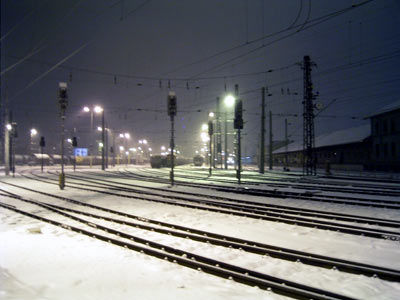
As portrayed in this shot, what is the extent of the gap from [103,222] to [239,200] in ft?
21.8

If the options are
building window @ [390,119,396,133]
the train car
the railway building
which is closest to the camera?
the railway building

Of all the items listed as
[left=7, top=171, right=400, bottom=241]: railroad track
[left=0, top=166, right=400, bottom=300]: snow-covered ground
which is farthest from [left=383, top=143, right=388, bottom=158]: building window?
[left=0, top=166, right=400, bottom=300]: snow-covered ground

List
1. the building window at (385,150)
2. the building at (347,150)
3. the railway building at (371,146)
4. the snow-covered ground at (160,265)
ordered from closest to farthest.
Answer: the snow-covered ground at (160,265), the railway building at (371,146), the building window at (385,150), the building at (347,150)

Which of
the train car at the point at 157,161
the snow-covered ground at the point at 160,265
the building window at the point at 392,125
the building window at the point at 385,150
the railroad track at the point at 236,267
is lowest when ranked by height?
the snow-covered ground at the point at 160,265

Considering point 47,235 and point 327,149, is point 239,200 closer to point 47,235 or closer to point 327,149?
point 47,235

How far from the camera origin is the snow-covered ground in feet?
16.8

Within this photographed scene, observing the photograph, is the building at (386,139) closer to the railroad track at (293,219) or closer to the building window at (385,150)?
the building window at (385,150)

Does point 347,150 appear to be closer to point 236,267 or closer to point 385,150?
point 385,150

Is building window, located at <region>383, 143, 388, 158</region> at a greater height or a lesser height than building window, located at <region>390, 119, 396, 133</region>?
lesser

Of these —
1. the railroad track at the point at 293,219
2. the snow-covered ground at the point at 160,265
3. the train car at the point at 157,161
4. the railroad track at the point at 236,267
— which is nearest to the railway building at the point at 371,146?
the railroad track at the point at 293,219

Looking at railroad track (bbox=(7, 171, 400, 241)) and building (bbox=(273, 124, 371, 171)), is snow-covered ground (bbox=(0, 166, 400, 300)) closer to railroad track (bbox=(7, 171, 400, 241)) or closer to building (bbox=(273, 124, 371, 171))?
railroad track (bbox=(7, 171, 400, 241))

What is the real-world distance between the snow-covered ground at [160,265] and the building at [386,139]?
3504 cm

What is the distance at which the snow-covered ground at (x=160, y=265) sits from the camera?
5.13m

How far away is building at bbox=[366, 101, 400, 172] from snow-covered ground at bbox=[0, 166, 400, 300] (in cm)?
3504
